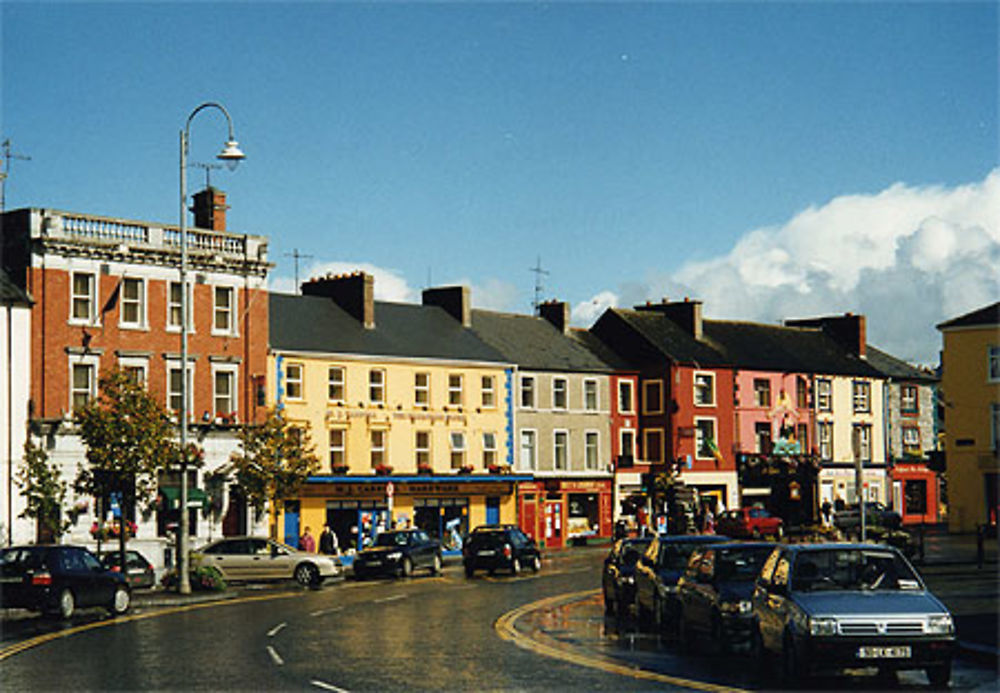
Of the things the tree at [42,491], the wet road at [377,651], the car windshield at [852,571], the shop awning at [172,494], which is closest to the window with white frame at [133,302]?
the shop awning at [172,494]

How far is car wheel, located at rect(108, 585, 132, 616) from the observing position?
104ft

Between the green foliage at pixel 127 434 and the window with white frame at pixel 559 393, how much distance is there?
29080 mm

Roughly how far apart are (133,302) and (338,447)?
11657mm

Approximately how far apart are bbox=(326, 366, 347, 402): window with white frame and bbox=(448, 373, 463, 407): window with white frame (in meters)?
6.51

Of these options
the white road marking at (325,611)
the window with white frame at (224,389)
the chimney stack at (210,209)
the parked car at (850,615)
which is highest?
the chimney stack at (210,209)

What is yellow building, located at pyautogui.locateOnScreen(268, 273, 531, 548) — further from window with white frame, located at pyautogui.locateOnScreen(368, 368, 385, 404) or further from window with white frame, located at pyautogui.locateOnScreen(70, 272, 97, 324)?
window with white frame, located at pyautogui.locateOnScreen(70, 272, 97, 324)

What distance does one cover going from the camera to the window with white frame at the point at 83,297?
52.3 meters

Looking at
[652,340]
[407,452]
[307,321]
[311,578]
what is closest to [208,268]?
[307,321]

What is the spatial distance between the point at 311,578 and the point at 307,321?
65.9 feet

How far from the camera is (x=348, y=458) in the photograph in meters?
62.0

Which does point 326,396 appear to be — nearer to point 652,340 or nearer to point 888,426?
point 652,340

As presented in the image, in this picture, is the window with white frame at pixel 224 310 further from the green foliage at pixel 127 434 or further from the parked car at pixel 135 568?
the parked car at pixel 135 568

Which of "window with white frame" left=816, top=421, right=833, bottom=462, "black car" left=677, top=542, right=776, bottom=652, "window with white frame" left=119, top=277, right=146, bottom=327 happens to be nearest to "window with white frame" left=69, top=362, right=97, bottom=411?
"window with white frame" left=119, top=277, right=146, bottom=327

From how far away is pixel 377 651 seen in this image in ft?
75.7
